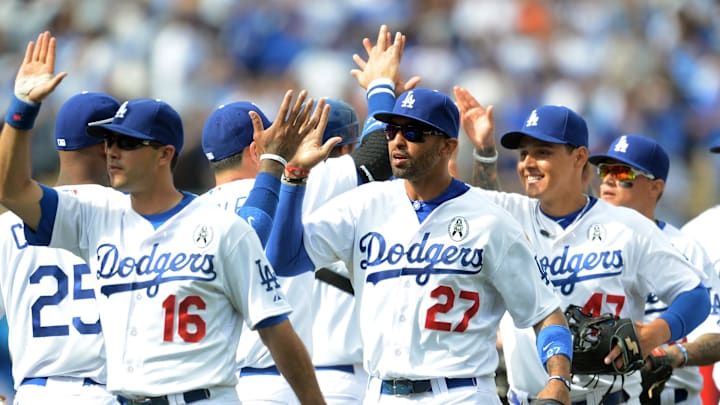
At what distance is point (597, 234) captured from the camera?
695 centimetres

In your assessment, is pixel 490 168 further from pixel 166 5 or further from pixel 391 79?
pixel 166 5

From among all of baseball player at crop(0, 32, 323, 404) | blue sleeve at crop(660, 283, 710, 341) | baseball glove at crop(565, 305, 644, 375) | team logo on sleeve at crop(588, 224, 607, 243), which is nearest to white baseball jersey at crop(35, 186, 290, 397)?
baseball player at crop(0, 32, 323, 404)

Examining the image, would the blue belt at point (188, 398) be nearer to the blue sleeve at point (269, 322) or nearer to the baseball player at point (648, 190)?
the blue sleeve at point (269, 322)

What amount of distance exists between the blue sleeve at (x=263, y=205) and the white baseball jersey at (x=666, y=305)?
3094 millimetres

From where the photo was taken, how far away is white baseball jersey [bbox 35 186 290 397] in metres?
5.20

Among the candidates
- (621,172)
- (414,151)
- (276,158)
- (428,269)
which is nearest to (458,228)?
(428,269)

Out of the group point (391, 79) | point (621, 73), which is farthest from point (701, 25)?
point (391, 79)

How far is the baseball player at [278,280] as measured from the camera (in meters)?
6.57

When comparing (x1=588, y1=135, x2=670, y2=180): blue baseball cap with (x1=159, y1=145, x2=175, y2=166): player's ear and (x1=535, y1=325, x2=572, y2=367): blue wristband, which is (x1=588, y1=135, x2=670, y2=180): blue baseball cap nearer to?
(x1=535, y1=325, x2=572, y2=367): blue wristband

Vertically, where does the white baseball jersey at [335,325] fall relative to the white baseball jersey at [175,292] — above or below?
below

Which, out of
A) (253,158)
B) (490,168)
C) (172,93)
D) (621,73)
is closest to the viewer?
(253,158)

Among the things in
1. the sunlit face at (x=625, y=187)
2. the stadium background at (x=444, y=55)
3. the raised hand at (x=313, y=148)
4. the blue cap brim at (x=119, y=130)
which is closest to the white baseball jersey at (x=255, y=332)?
the raised hand at (x=313, y=148)

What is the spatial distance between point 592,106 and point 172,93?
4.81 m

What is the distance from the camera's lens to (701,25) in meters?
15.6
